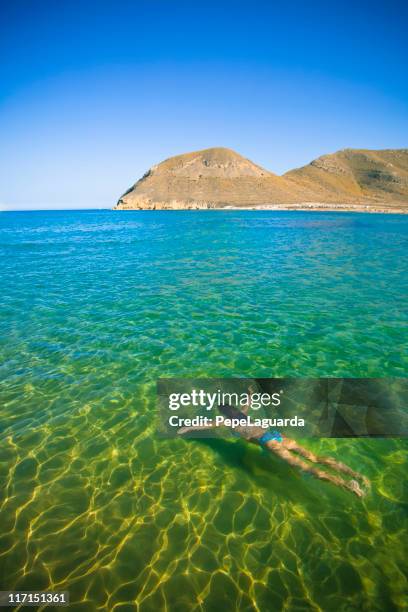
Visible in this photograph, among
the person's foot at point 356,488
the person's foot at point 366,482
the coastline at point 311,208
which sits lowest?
the person's foot at point 366,482

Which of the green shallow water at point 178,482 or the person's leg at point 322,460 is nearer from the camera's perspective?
the green shallow water at point 178,482

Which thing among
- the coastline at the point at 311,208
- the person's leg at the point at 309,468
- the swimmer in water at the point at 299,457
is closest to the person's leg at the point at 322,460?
the swimmer in water at the point at 299,457

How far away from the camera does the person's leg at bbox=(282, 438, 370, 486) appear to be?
6048 millimetres

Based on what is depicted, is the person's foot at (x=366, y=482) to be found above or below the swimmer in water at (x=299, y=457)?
below

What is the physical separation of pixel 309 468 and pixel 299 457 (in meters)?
0.32

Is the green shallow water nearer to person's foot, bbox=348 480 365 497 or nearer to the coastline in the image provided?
person's foot, bbox=348 480 365 497

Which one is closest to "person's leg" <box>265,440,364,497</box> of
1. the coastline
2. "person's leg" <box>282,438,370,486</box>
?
"person's leg" <box>282,438,370,486</box>

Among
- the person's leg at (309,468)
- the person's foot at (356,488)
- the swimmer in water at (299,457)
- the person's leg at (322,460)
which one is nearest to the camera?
the person's foot at (356,488)

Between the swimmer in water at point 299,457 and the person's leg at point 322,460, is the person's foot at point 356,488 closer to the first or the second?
the swimmer in water at point 299,457

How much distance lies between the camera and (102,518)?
5.21 meters

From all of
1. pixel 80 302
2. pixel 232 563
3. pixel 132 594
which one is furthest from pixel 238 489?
pixel 80 302

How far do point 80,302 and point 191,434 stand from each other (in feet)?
36.5

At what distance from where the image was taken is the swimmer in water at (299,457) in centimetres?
588

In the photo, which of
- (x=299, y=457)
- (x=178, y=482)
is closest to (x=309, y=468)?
(x=299, y=457)
